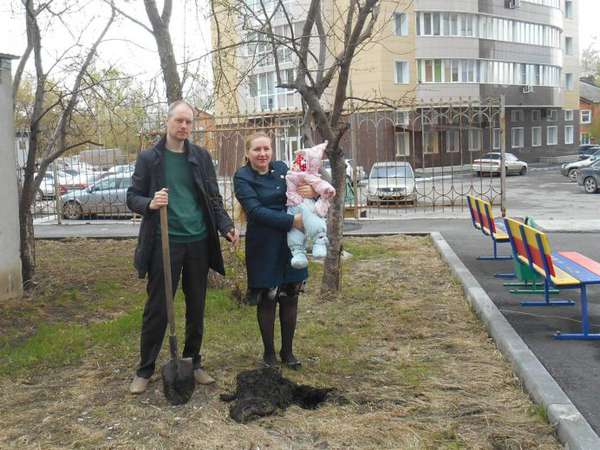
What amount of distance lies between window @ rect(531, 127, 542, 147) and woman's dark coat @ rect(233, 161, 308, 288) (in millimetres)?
52549

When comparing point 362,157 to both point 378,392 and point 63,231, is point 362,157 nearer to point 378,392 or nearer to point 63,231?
point 63,231

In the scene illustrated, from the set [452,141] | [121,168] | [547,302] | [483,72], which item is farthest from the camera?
[483,72]

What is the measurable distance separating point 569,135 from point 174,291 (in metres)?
59.3

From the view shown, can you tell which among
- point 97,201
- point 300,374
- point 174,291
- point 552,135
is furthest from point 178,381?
point 552,135

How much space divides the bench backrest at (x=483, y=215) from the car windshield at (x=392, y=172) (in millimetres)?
9554

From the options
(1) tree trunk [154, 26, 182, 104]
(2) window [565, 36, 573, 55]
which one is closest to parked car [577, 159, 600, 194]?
(1) tree trunk [154, 26, 182, 104]

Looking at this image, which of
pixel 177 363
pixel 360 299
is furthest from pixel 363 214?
pixel 177 363

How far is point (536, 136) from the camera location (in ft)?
177

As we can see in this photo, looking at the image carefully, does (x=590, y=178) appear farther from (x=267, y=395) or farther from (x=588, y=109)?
(x=588, y=109)

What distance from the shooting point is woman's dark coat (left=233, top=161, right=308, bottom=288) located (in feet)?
15.3

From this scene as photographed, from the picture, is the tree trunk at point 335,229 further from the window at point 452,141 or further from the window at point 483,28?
the window at point 483,28

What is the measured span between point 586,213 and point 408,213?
4786 mm

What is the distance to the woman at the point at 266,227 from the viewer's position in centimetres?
466

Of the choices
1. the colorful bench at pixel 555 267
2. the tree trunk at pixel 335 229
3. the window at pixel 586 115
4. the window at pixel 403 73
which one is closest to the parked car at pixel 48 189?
the tree trunk at pixel 335 229
